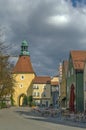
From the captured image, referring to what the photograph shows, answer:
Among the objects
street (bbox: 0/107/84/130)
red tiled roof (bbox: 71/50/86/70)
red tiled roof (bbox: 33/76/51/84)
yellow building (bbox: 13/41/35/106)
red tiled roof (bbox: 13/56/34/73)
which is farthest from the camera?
red tiled roof (bbox: 33/76/51/84)

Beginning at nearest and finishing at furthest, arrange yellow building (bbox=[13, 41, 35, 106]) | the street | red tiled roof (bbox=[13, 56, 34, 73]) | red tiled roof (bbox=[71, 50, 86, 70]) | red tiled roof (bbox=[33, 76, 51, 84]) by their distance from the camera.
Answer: the street, red tiled roof (bbox=[71, 50, 86, 70]), yellow building (bbox=[13, 41, 35, 106]), red tiled roof (bbox=[13, 56, 34, 73]), red tiled roof (bbox=[33, 76, 51, 84])

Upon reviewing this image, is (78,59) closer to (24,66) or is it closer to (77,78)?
(77,78)

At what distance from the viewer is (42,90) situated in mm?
145500

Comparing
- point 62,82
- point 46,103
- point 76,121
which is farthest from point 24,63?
point 76,121

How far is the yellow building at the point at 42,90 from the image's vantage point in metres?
143

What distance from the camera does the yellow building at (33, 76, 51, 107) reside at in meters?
143

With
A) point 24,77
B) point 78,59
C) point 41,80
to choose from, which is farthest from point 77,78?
point 41,80

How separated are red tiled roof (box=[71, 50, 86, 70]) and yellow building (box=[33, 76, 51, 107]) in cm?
6955

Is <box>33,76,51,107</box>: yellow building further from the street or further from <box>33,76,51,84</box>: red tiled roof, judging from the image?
the street

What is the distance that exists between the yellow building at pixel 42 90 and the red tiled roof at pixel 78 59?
2738 inches

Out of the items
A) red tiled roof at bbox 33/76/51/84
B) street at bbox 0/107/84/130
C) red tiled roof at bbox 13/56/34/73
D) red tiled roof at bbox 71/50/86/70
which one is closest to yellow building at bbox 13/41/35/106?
red tiled roof at bbox 13/56/34/73

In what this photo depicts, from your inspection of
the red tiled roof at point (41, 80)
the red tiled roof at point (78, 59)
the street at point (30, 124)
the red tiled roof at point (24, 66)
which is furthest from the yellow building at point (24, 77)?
the street at point (30, 124)

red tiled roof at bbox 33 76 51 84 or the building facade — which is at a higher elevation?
red tiled roof at bbox 33 76 51 84

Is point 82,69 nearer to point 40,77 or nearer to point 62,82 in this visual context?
point 62,82
